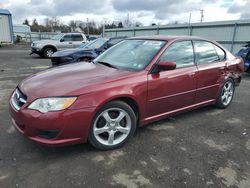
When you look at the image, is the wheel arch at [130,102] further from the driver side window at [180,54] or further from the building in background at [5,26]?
the building in background at [5,26]

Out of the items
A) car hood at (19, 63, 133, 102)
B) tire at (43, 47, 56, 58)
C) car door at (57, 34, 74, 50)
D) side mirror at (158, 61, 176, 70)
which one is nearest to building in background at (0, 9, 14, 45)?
car door at (57, 34, 74, 50)

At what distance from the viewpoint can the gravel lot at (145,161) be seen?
Answer: 8.49 feet

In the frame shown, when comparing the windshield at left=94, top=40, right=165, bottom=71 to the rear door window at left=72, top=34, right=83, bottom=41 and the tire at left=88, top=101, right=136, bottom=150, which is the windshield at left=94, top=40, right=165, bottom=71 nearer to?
the tire at left=88, top=101, right=136, bottom=150

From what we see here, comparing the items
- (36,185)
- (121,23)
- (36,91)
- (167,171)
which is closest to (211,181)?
(167,171)

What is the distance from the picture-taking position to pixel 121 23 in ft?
197

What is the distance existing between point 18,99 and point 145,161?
1.82 metres

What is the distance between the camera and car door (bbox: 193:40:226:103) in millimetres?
4238

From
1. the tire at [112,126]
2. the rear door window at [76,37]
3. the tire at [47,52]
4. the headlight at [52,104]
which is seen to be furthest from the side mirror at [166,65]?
the rear door window at [76,37]

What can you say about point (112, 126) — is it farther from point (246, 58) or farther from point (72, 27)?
point (72, 27)

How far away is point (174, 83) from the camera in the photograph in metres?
3.75

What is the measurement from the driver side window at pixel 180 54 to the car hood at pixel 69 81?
84cm

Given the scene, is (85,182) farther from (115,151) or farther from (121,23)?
(121,23)

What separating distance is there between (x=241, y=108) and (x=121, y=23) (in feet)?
190

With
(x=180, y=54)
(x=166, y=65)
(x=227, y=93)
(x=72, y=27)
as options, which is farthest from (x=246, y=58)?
(x=72, y=27)
